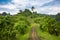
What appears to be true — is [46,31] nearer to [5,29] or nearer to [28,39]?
[28,39]

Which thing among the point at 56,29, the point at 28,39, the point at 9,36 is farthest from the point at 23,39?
the point at 56,29

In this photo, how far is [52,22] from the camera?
9119 cm

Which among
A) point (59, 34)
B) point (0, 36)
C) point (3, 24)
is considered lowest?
point (59, 34)

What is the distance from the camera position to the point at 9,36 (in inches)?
2237

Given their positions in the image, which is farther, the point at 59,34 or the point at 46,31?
the point at 46,31

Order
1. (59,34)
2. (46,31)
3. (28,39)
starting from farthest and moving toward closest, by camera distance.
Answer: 1. (46,31)
2. (59,34)
3. (28,39)

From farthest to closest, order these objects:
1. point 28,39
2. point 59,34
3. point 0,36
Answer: point 59,34 → point 28,39 → point 0,36

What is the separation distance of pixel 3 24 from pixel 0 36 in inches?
204

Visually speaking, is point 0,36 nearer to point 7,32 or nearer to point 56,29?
point 7,32

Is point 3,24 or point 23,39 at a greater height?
point 3,24

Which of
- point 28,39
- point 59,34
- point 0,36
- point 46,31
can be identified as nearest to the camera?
point 0,36

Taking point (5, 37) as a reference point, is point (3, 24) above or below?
above

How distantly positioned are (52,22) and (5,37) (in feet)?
140

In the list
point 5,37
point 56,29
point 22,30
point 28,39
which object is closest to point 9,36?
point 5,37
